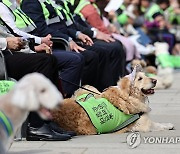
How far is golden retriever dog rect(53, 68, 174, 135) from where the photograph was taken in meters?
7.40

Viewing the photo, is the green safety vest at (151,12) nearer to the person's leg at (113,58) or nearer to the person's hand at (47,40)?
the person's leg at (113,58)

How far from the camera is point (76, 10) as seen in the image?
36.0 ft

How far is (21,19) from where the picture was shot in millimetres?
7992

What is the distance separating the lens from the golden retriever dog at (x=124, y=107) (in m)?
7.40

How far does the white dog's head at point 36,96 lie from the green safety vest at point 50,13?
4188mm

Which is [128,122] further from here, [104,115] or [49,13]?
[49,13]

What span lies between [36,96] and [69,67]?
3.81 meters

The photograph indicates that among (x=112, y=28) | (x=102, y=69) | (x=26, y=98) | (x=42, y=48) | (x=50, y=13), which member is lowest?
(x=112, y=28)

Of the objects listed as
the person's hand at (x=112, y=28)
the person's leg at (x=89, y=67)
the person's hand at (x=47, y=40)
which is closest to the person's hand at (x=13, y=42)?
the person's hand at (x=47, y=40)

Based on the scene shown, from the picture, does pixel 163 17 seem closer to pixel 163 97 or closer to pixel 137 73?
pixel 163 97

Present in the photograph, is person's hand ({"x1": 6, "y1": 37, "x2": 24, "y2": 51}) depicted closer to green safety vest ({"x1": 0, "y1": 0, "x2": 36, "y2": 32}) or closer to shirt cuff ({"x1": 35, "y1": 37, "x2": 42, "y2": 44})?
green safety vest ({"x1": 0, "y1": 0, "x2": 36, "y2": 32})

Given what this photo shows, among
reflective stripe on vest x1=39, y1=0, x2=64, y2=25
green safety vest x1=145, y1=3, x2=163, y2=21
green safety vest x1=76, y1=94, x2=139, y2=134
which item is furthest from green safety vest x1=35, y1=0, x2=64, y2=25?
green safety vest x1=145, y1=3, x2=163, y2=21

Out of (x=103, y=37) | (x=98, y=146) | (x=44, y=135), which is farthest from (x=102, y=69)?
(x=98, y=146)

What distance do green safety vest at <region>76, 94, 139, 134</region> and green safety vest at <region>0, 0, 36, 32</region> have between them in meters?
1.03
